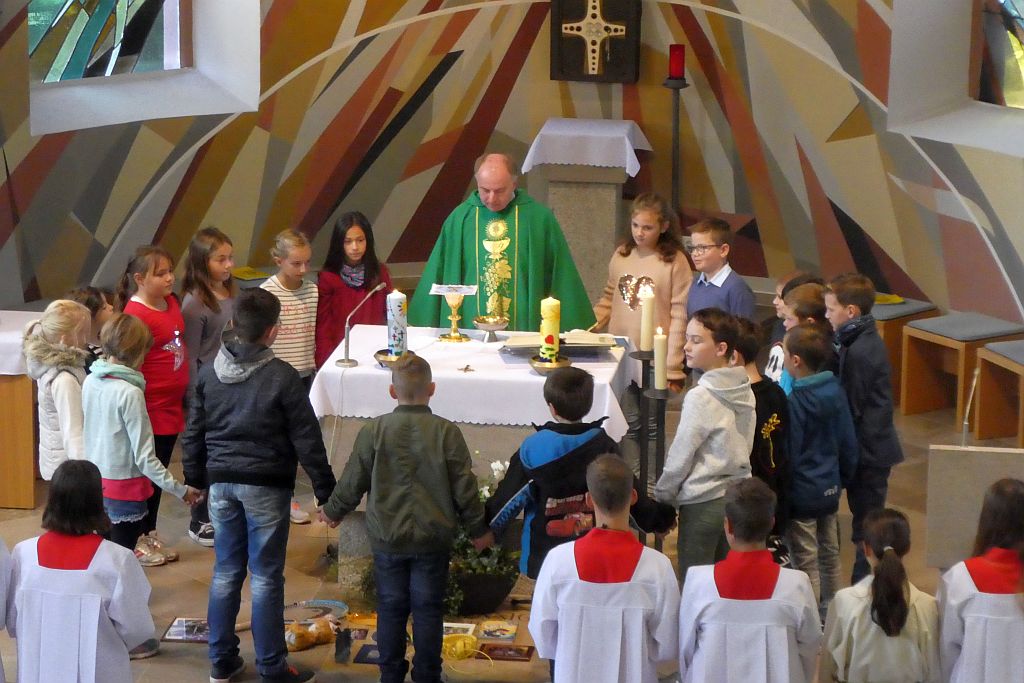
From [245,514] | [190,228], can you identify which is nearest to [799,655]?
[245,514]

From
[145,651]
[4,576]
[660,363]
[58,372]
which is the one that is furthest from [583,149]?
[4,576]

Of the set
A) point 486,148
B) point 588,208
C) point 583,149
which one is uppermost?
point 486,148

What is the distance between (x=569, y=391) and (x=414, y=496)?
1.95 ft

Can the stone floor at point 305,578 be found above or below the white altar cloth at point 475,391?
below

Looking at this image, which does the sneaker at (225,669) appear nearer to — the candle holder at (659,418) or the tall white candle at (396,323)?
the tall white candle at (396,323)

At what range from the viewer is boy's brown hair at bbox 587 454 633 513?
3865 millimetres

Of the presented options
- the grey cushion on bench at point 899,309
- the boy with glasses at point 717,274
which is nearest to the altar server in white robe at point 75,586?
the boy with glasses at point 717,274

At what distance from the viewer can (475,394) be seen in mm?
5301

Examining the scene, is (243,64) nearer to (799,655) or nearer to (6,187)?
(6,187)

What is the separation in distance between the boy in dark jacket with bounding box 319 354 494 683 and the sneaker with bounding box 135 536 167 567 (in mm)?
1591

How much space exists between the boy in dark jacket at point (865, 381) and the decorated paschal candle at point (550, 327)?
993 mm

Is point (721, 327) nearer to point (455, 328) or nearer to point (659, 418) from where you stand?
point (659, 418)

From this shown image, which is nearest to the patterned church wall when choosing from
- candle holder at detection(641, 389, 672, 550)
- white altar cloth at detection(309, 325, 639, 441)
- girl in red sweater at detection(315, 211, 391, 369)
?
girl in red sweater at detection(315, 211, 391, 369)

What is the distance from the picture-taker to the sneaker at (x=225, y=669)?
482cm
